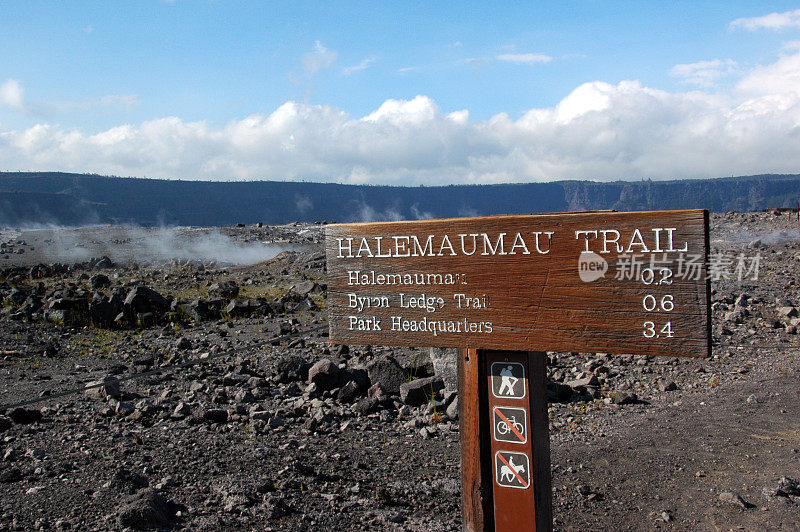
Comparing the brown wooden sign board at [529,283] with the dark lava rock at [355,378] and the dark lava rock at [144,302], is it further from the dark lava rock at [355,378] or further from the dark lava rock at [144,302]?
the dark lava rock at [144,302]

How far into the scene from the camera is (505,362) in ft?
9.15

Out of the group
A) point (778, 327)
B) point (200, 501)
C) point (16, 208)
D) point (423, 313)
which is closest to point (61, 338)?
point (200, 501)

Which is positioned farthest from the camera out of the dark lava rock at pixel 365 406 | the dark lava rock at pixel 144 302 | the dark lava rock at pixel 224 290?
the dark lava rock at pixel 224 290

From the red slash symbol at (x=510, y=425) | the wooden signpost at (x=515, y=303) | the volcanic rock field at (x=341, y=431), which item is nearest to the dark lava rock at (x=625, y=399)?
the volcanic rock field at (x=341, y=431)

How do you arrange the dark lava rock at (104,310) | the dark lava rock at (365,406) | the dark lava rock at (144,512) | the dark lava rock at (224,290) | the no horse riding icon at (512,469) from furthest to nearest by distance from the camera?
the dark lava rock at (224,290) → the dark lava rock at (104,310) → the dark lava rock at (365,406) → the dark lava rock at (144,512) → the no horse riding icon at (512,469)

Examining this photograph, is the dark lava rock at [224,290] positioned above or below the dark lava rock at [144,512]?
above

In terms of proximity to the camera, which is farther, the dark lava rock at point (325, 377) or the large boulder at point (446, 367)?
the dark lava rock at point (325, 377)

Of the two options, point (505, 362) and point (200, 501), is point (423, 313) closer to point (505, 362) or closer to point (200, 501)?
point (505, 362)

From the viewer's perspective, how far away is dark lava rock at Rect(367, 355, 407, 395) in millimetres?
6609

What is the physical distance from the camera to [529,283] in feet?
8.73

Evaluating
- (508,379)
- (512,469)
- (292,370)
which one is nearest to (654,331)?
(508,379)

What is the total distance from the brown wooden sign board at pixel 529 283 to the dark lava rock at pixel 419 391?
3.33 metres

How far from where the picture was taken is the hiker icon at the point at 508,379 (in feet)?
9.05

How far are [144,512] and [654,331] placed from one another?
310cm
